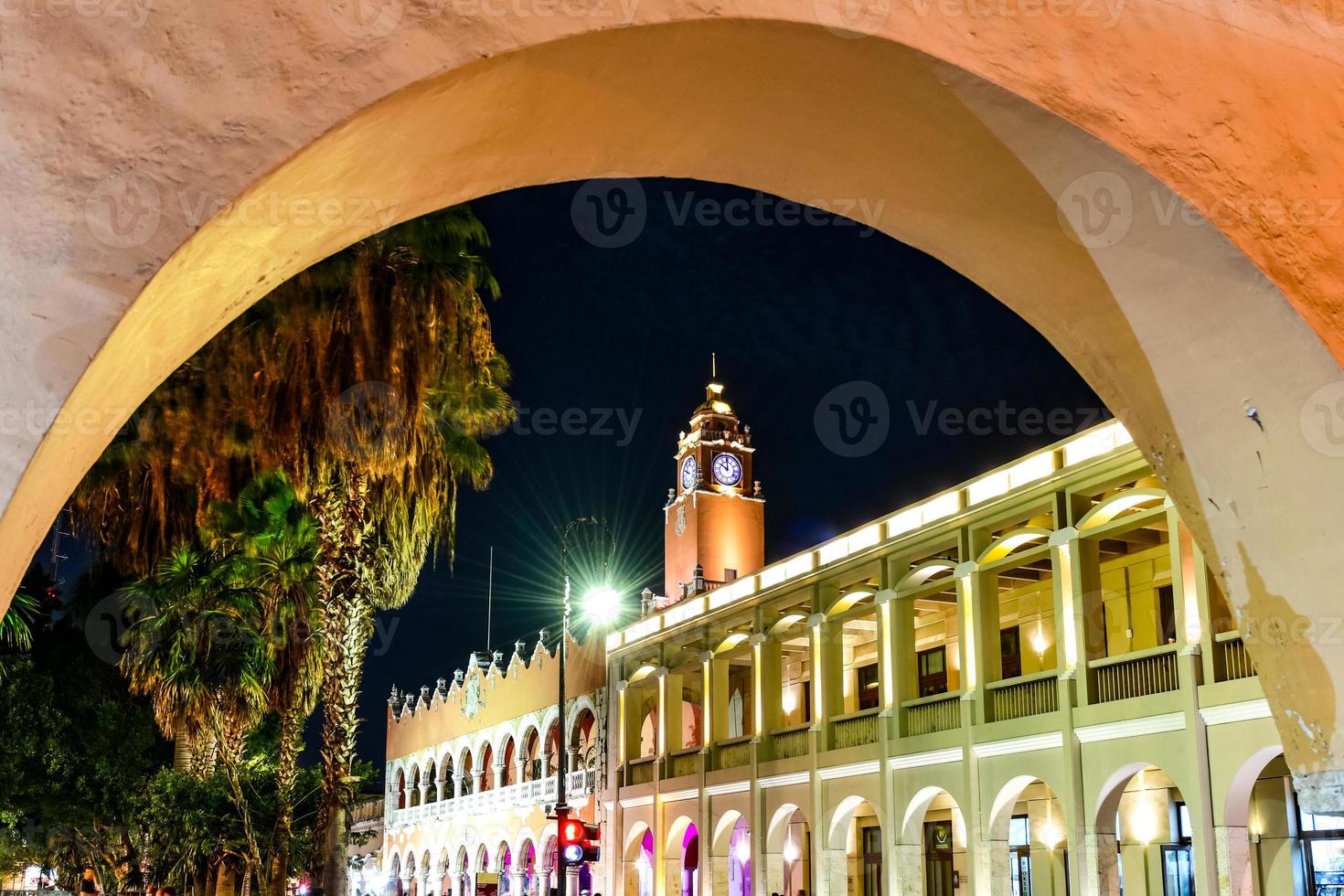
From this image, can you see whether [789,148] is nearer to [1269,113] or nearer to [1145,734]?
[1269,113]

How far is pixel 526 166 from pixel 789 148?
104cm

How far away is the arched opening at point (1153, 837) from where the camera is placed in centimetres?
2081

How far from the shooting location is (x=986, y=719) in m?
22.2

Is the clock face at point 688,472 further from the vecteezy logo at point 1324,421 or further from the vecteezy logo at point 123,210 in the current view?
the vecteezy logo at point 123,210

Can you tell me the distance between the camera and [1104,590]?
23734mm

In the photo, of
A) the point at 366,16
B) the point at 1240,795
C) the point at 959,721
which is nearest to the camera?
the point at 366,16

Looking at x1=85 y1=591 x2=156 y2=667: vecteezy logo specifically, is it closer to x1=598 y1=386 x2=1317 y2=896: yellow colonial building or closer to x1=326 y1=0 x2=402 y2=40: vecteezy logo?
x1=598 y1=386 x2=1317 y2=896: yellow colonial building

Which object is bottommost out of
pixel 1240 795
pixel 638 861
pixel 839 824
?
pixel 638 861

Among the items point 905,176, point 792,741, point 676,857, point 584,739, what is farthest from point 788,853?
point 905,176

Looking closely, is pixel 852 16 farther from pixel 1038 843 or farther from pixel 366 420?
pixel 1038 843

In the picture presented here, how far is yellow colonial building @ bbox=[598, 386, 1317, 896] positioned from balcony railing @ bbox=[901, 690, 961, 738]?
56 mm

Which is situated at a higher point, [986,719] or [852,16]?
[852,16]

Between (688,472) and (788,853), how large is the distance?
19708 millimetres

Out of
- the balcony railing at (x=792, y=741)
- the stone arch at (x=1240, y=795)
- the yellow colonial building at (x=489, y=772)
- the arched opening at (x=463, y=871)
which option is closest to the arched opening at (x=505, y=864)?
the yellow colonial building at (x=489, y=772)
